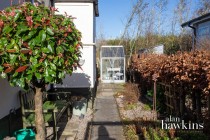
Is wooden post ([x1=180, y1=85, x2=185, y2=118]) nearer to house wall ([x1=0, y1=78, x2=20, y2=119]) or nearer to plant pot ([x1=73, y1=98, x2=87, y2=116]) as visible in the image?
plant pot ([x1=73, y1=98, x2=87, y2=116])

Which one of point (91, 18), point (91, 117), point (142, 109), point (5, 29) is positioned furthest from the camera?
point (91, 18)

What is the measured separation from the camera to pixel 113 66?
22859 millimetres

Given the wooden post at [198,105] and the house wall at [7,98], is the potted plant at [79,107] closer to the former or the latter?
the house wall at [7,98]

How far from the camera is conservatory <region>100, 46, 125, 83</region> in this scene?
22484 millimetres

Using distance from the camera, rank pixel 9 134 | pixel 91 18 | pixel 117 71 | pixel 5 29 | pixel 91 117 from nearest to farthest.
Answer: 1. pixel 5 29
2. pixel 9 134
3. pixel 91 117
4. pixel 91 18
5. pixel 117 71

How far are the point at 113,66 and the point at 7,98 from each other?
A: 1667cm

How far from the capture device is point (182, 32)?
23828 millimetres

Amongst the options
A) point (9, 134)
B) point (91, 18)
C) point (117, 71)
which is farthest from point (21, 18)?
point (117, 71)

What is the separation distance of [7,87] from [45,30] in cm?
250

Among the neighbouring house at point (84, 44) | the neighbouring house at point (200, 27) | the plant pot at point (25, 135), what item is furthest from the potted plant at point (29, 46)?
the neighbouring house at point (200, 27)

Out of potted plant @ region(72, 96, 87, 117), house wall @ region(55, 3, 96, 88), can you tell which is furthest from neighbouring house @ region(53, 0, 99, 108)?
potted plant @ region(72, 96, 87, 117)

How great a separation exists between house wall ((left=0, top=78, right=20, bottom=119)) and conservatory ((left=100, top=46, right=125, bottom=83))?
15.6 meters

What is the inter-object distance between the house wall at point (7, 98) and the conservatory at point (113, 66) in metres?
15.6

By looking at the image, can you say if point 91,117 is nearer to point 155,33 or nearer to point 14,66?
point 14,66
